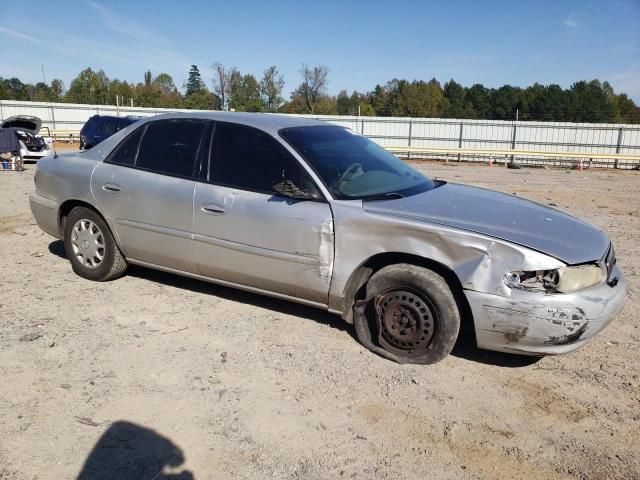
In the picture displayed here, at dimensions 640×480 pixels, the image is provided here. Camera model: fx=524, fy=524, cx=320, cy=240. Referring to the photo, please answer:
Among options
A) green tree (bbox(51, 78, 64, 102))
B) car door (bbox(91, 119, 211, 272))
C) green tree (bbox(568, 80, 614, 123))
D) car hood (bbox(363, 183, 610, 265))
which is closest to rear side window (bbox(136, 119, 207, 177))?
car door (bbox(91, 119, 211, 272))

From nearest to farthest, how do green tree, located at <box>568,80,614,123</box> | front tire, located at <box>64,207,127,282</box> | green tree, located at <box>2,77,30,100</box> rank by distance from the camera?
front tire, located at <box>64,207,127,282</box> → green tree, located at <box>568,80,614,123</box> → green tree, located at <box>2,77,30,100</box>

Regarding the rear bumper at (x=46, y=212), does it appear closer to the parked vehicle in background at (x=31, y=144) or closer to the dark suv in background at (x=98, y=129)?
the parked vehicle in background at (x=31, y=144)

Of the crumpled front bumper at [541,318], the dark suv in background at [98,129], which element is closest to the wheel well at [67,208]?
the crumpled front bumper at [541,318]

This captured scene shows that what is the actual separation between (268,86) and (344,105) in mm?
10148

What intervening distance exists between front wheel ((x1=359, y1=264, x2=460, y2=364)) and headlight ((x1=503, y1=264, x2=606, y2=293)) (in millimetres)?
420

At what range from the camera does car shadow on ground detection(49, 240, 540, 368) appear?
376 cm

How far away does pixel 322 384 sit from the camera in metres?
3.35

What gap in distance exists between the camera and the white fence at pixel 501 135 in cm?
2558

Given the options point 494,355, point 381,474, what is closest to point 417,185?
point 494,355

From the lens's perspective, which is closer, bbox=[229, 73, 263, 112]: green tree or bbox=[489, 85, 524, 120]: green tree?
bbox=[489, 85, 524, 120]: green tree

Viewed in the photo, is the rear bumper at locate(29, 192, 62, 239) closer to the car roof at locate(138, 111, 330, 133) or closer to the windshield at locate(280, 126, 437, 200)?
the car roof at locate(138, 111, 330, 133)

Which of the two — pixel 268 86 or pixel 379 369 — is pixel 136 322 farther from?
pixel 268 86

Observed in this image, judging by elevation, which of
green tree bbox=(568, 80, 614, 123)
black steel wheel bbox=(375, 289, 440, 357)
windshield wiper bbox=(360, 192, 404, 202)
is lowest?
black steel wheel bbox=(375, 289, 440, 357)

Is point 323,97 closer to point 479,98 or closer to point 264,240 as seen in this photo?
point 479,98
